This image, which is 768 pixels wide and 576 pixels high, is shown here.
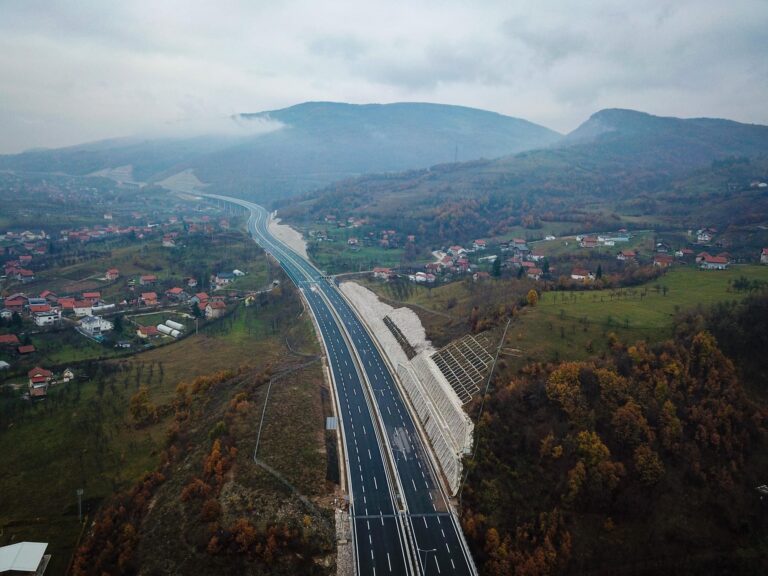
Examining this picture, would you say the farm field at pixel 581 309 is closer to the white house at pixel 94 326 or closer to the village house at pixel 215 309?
the village house at pixel 215 309

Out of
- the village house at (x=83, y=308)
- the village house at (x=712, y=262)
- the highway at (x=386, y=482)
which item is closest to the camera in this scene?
the highway at (x=386, y=482)

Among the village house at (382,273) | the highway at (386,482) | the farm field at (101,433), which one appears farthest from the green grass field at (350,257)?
the highway at (386,482)

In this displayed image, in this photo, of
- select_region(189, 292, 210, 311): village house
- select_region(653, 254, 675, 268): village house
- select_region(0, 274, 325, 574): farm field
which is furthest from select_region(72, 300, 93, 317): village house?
select_region(653, 254, 675, 268): village house

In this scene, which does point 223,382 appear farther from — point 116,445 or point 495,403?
point 495,403

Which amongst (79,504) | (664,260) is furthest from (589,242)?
(79,504)

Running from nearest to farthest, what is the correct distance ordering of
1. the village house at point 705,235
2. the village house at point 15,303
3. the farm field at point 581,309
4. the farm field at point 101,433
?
the farm field at point 101,433 < the farm field at point 581,309 < the village house at point 15,303 < the village house at point 705,235

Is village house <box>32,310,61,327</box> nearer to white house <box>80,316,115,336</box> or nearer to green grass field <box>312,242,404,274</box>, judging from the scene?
white house <box>80,316,115,336</box>
